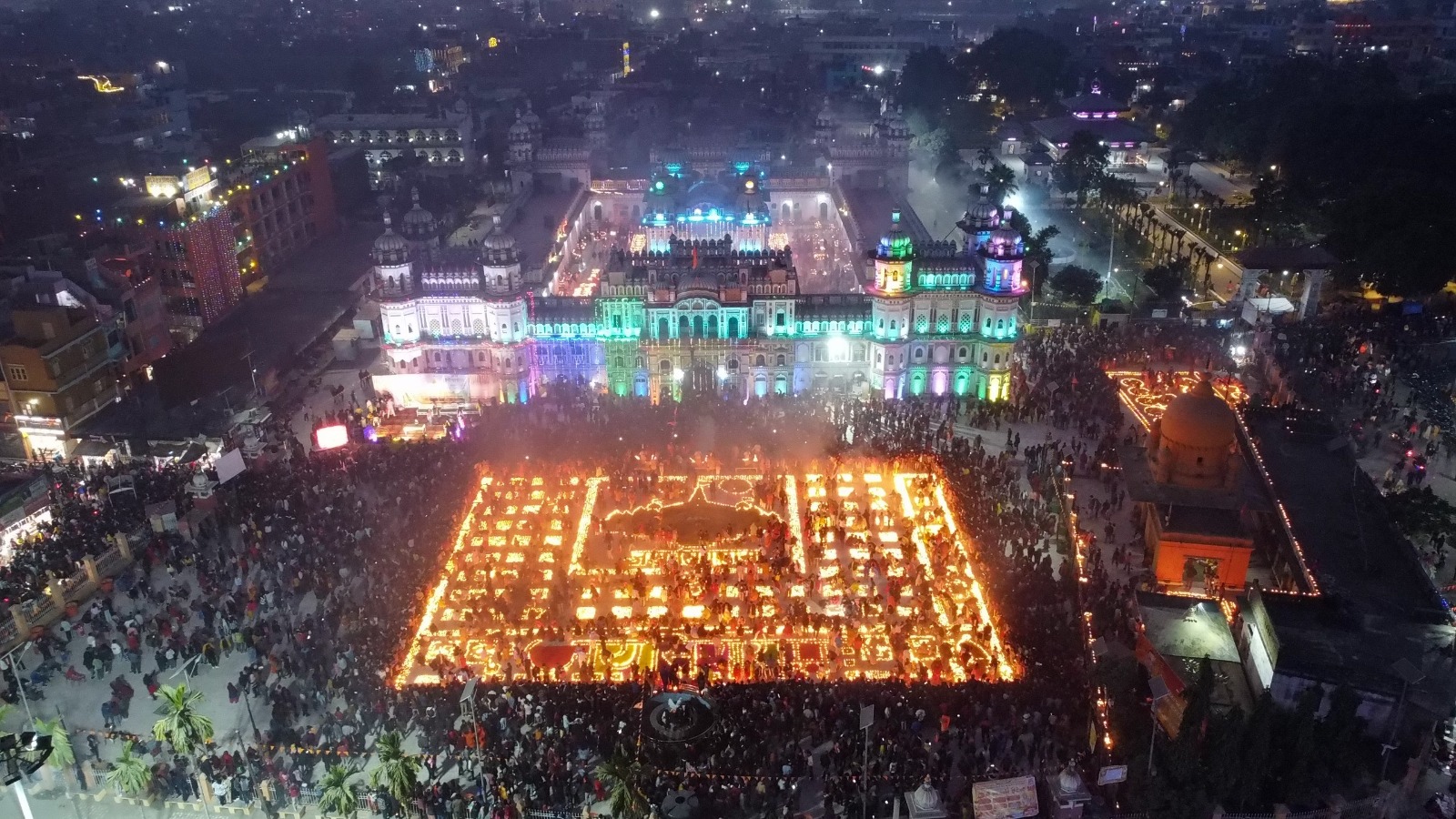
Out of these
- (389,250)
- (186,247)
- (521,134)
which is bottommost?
(186,247)

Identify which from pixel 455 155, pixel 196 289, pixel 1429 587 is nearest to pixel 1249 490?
pixel 1429 587

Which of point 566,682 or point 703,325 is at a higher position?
point 703,325

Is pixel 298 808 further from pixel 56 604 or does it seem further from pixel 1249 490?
pixel 1249 490

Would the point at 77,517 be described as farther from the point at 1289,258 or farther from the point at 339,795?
the point at 1289,258

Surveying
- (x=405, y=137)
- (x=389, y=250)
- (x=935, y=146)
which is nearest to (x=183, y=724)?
A: (x=389, y=250)

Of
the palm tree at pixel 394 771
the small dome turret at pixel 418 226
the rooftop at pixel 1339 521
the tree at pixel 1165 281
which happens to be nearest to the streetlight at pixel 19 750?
the palm tree at pixel 394 771

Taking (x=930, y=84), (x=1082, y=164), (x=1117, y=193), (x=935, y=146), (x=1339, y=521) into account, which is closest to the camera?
(x=1339, y=521)
